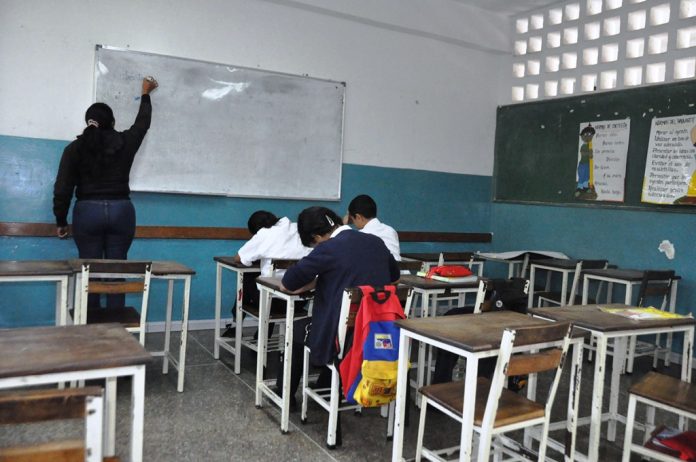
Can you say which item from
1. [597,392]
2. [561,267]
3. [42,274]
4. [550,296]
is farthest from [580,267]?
[42,274]

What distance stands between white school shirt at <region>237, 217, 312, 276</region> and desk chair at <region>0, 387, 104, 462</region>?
226 cm

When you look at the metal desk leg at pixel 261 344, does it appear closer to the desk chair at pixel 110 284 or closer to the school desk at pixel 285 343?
the school desk at pixel 285 343

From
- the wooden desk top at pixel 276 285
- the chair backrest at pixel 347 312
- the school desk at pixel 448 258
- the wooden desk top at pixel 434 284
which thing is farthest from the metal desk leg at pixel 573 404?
the school desk at pixel 448 258

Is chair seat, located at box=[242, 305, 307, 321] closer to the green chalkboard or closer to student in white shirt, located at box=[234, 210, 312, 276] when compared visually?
student in white shirt, located at box=[234, 210, 312, 276]

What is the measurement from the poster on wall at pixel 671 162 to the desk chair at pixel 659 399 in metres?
2.57

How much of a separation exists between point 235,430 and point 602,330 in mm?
1717

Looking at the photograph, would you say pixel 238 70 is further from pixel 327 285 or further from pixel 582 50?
pixel 582 50

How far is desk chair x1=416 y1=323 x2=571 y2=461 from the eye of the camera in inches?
71.1

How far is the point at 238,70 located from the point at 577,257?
349cm

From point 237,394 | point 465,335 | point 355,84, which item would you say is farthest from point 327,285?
point 355,84

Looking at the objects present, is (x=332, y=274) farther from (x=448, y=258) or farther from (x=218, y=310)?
(x=448, y=258)

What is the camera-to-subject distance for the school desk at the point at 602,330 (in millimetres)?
2309

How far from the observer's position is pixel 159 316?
4.52m

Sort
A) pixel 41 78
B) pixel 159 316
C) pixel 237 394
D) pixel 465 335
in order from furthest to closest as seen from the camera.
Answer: pixel 159 316
pixel 41 78
pixel 237 394
pixel 465 335
